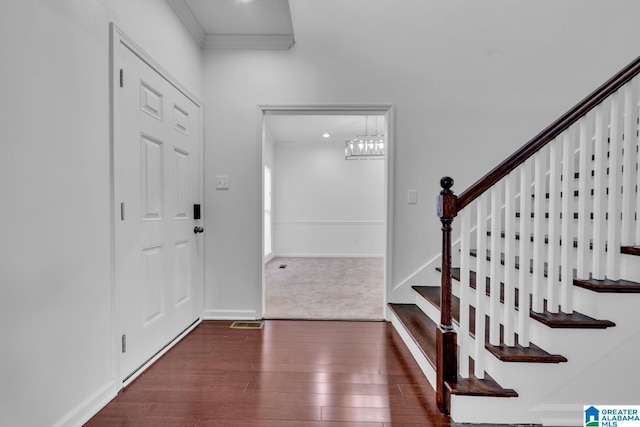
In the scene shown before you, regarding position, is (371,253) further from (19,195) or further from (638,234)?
(19,195)

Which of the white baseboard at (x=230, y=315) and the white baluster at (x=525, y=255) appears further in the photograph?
the white baseboard at (x=230, y=315)

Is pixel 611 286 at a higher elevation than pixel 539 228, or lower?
lower

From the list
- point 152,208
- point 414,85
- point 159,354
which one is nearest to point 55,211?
point 152,208

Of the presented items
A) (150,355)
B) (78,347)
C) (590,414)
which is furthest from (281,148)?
(590,414)

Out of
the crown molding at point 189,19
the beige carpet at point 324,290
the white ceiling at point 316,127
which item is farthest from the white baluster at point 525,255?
the white ceiling at point 316,127

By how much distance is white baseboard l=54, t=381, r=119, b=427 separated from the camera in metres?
1.42

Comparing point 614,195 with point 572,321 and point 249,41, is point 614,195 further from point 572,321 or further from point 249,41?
point 249,41

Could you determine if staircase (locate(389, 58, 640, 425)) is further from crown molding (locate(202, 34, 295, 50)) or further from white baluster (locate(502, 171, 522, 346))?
crown molding (locate(202, 34, 295, 50))

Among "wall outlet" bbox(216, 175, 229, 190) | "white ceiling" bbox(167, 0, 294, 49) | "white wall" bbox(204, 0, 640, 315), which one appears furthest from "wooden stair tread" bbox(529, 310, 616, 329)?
"white ceiling" bbox(167, 0, 294, 49)

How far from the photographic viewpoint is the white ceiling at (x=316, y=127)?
5.44 m

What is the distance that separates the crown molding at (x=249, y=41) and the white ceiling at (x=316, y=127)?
2.18m

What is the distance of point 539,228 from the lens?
1.53 meters

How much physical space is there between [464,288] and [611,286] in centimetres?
64

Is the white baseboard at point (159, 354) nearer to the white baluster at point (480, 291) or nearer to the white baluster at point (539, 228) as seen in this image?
the white baluster at point (480, 291)
